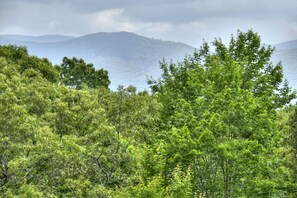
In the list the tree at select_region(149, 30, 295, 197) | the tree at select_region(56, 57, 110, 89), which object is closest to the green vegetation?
the tree at select_region(149, 30, 295, 197)

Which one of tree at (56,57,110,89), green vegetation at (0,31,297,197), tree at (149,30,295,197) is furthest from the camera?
tree at (56,57,110,89)

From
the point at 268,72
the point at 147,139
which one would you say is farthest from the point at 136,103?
the point at 268,72

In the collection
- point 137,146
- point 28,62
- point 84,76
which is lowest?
point 137,146

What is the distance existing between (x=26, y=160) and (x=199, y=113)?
11.6m

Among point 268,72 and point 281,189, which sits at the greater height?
point 268,72

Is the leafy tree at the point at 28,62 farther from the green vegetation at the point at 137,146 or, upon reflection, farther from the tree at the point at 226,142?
the tree at the point at 226,142

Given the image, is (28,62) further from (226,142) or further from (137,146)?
(226,142)

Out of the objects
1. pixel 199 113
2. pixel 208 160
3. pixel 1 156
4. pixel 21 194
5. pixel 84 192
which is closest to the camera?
pixel 21 194

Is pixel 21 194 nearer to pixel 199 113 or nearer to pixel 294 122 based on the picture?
pixel 199 113

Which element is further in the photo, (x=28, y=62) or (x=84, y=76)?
(x=84, y=76)

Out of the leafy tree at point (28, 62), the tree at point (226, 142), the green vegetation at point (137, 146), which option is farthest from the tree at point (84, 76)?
the tree at point (226, 142)

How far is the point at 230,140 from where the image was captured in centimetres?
2241

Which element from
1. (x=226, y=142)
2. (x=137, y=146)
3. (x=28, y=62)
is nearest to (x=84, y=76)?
(x=28, y=62)

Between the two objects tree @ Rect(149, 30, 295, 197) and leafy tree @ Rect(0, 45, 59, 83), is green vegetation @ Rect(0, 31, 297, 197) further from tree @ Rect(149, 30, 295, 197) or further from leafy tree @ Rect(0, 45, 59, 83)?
leafy tree @ Rect(0, 45, 59, 83)
